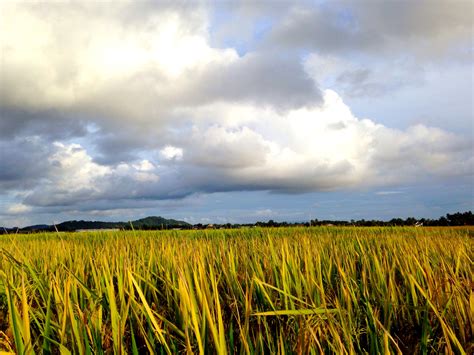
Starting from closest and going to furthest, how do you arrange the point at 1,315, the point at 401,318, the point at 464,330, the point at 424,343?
the point at 424,343, the point at 464,330, the point at 401,318, the point at 1,315

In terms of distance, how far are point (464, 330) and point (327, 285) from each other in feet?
3.59

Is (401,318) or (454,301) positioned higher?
(454,301)

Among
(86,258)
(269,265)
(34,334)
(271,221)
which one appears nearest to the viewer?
(34,334)

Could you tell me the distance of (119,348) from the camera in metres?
1.51

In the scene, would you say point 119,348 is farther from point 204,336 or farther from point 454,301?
point 454,301

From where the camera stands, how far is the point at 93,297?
2209 mm

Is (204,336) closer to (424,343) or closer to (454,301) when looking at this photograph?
(424,343)

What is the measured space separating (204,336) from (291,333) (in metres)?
0.60

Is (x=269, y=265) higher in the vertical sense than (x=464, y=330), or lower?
higher

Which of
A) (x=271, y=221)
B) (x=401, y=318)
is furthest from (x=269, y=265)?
(x=271, y=221)

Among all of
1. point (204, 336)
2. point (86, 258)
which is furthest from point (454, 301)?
point (86, 258)

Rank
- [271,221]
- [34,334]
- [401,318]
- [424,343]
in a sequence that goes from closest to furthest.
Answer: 1. [424,343]
2. [34,334]
3. [401,318]
4. [271,221]

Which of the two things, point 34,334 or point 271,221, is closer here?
point 34,334

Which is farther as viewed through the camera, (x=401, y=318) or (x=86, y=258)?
(x=86, y=258)
